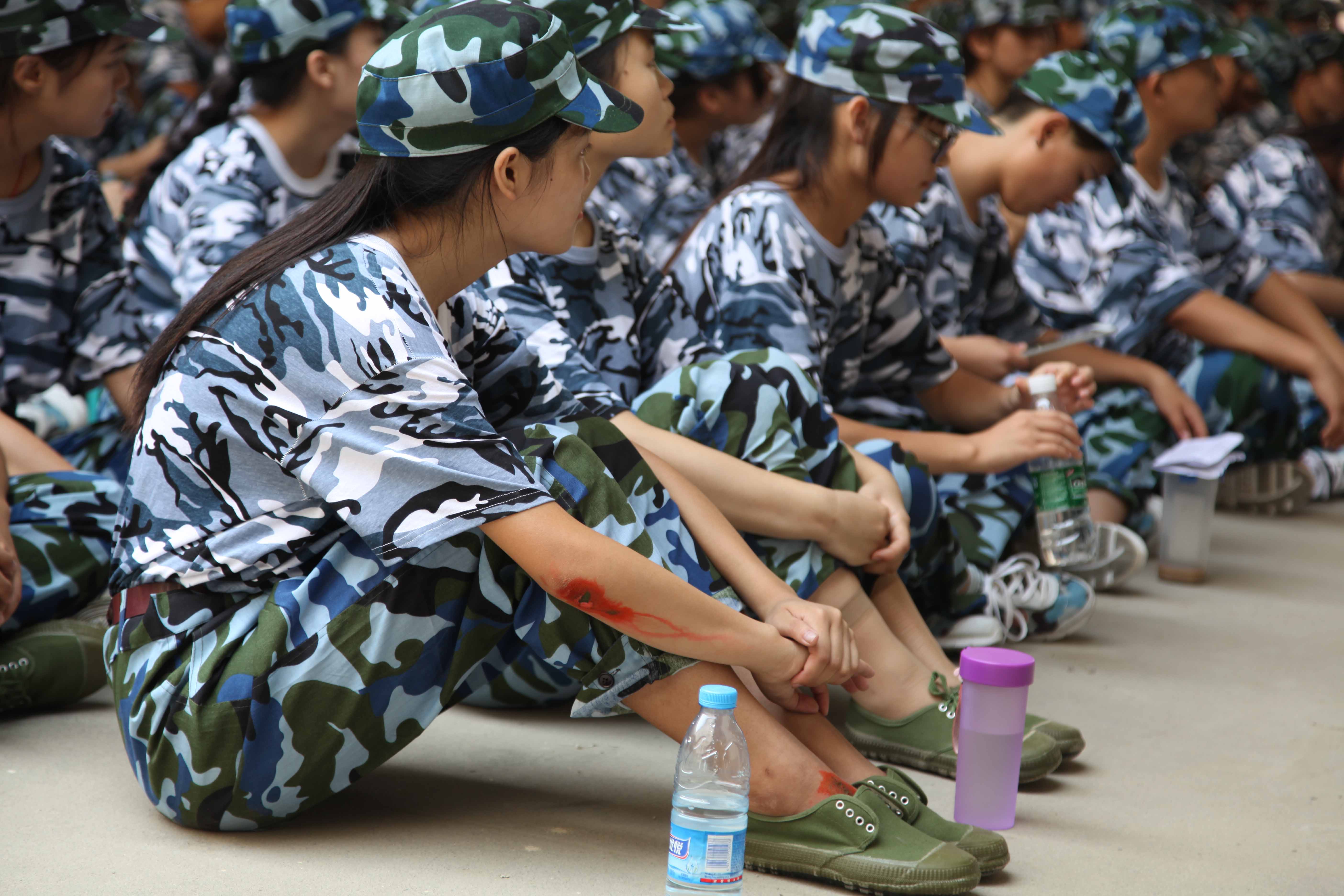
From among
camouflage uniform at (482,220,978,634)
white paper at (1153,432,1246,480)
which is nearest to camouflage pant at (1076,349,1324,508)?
white paper at (1153,432,1246,480)

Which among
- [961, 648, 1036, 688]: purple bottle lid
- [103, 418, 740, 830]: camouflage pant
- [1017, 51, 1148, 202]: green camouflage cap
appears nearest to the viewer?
[103, 418, 740, 830]: camouflage pant

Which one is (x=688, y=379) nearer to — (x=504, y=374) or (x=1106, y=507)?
(x=504, y=374)

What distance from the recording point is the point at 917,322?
2.66 m

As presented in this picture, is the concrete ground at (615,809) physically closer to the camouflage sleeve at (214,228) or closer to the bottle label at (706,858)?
the bottle label at (706,858)

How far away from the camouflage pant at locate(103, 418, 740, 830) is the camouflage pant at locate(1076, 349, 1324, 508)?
7.21 feet

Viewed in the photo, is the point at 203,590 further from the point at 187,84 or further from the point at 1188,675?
the point at 187,84

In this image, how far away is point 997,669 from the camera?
5.59 feet

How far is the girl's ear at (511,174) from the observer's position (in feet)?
4.91

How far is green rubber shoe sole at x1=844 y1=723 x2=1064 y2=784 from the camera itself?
1.92 m

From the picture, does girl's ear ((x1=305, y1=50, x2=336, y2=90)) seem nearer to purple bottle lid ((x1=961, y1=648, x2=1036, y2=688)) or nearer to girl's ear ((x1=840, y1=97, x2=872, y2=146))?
girl's ear ((x1=840, y1=97, x2=872, y2=146))

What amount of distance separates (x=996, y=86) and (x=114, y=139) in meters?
3.70

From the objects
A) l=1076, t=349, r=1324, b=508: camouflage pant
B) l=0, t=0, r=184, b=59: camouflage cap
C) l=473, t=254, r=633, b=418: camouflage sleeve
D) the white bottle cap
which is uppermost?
l=0, t=0, r=184, b=59: camouflage cap

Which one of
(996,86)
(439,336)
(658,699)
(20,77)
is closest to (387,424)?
(439,336)

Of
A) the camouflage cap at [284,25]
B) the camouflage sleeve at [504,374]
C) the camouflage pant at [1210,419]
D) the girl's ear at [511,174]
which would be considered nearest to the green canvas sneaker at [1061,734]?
the camouflage sleeve at [504,374]
